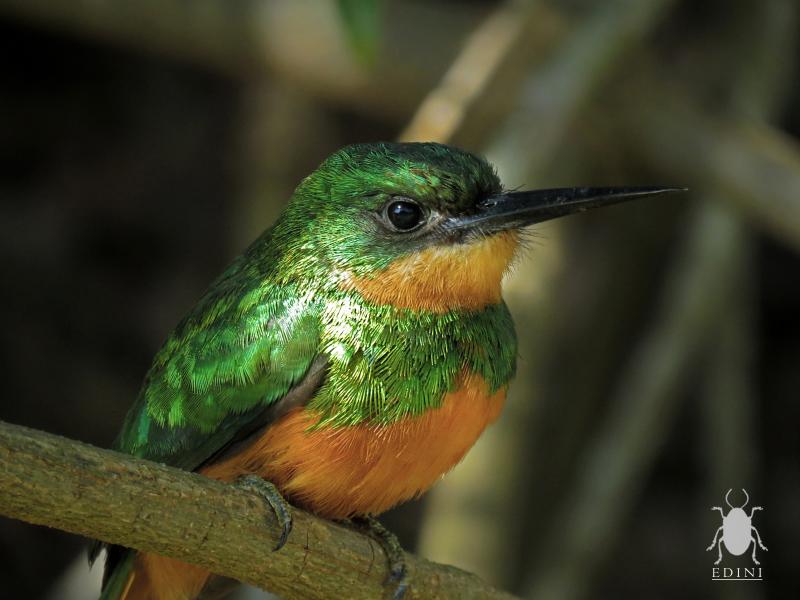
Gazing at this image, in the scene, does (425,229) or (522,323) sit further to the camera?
(522,323)

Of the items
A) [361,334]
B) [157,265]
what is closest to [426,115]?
[361,334]

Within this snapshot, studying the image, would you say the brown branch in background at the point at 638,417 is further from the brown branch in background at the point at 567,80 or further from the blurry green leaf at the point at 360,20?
the blurry green leaf at the point at 360,20

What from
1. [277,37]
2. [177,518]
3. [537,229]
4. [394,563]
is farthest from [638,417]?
[177,518]

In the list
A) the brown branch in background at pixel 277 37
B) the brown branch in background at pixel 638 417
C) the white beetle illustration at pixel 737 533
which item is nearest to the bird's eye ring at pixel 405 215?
the brown branch in background at pixel 638 417

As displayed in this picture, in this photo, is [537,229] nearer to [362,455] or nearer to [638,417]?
[638,417]

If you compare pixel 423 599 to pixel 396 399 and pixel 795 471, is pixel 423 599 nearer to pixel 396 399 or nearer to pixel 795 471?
pixel 396 399

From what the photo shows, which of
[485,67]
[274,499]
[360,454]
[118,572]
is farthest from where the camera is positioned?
[485,67]
